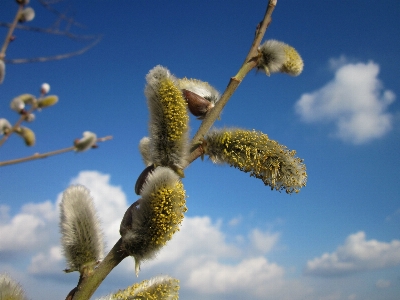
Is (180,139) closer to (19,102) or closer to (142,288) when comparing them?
(142,288)

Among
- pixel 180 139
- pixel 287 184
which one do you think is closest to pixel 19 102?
pixel 180 139

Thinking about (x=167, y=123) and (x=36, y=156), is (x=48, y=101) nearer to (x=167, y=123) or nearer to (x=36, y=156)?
(x=36, y=156)

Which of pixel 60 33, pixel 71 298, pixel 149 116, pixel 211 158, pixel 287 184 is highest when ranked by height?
pixel 149 116

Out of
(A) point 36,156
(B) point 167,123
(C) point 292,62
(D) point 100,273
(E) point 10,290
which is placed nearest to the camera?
(A) point 36,156

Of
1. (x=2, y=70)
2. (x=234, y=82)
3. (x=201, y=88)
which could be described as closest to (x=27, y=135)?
(x=2, y=70)

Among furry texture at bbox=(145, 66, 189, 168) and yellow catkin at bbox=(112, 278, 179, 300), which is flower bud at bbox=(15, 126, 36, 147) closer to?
furry texture at bbox=(145, 66, 189, 168)

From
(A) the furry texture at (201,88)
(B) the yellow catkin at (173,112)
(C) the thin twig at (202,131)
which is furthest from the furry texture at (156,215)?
(A) the furry texture at (201,88)
